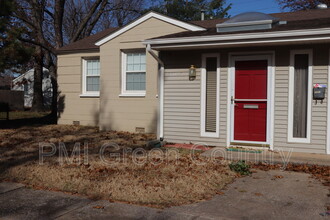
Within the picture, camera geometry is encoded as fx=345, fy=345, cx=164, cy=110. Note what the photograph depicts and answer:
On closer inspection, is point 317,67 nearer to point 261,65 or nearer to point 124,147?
point 261,65

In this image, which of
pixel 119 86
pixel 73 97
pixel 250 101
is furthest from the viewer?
pixel 73 97

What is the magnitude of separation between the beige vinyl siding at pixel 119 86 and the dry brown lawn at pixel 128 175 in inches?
133

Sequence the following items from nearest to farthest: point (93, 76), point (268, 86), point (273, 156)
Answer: point (273, 156) < point (268, 86) < point (93, 76)

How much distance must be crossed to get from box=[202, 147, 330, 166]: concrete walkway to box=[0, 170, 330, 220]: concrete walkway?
1.44 metres

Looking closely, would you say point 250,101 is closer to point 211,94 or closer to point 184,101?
point 211,94

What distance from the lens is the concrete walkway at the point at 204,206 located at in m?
4.36

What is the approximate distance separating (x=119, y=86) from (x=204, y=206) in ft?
26.6

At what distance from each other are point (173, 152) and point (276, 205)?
3.53 m

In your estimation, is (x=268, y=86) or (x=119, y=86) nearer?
(x=268, y=86)

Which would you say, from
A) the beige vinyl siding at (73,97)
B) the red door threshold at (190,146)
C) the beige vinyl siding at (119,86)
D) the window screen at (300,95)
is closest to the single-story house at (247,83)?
the window screen at (300,95)

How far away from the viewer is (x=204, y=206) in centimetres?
470

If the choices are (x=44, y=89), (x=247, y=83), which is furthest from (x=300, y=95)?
(x=44, y=89)

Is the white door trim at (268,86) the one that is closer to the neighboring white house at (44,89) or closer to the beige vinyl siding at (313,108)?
the beige vinyl siding at (313,108)

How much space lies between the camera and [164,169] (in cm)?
640
